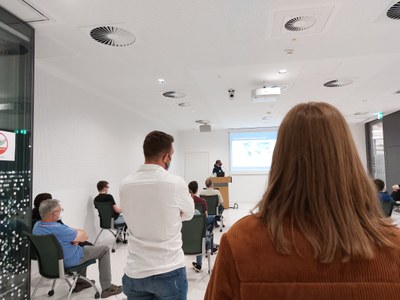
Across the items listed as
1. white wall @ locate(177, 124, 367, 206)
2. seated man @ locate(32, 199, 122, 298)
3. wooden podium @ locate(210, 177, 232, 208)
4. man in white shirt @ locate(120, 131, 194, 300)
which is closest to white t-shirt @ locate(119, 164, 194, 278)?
man in white shirt @ locate(120, 131, 194, 300)

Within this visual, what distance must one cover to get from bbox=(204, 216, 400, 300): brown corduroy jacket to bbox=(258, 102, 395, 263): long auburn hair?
19mm

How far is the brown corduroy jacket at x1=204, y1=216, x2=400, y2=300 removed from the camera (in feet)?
2.10

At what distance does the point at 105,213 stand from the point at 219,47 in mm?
3372

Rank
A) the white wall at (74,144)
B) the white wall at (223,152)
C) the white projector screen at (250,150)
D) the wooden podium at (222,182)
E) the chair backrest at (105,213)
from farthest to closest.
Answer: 1. the white wall at (223,152)
2. the white projector screen at (250,150)
3. the wooden podium at (222,182)
4. the chair backrest at (105,213)
5. the white wall at (74,144)

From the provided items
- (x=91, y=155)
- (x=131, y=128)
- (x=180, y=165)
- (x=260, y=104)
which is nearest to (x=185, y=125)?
(x=180, y=165)

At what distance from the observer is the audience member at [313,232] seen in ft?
2.10

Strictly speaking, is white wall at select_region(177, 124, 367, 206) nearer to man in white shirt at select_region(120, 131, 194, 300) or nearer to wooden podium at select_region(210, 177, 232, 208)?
wooden podium at select_region(210, 177, 232, 208)

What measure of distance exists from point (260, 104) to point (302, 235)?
6.73 metres

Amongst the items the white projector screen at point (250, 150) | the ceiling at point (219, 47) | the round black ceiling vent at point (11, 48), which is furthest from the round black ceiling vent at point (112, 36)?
the white projector screen at point (250, 150)

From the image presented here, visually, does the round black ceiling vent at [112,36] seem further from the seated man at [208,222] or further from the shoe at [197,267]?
the shoe at [197,267]

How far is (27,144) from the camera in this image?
2971 millimetres

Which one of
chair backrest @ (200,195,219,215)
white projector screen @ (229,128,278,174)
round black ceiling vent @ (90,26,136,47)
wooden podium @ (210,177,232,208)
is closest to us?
round black ceiling vent @ (90,26,136,47)

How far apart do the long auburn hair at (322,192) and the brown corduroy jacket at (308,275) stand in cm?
2

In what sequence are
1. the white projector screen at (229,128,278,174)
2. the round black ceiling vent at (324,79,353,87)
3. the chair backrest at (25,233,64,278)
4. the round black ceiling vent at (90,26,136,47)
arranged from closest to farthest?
the chair backrest at (25,233,64,278) → the round black ceiling vent at (90,26,136,47) → the round black ceiling vent at (324,79,353,87) → the white projector screen at (229,128,278,174)
